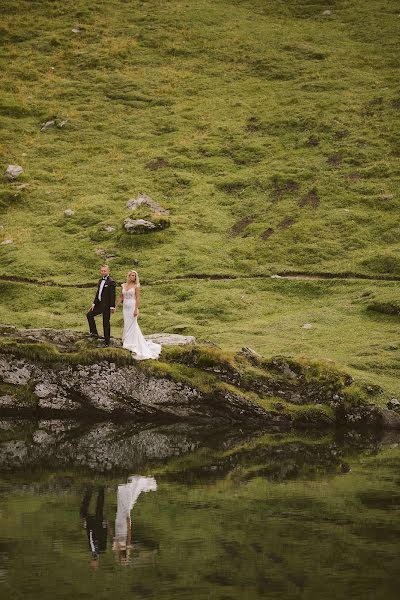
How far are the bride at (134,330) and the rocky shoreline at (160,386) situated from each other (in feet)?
2.16

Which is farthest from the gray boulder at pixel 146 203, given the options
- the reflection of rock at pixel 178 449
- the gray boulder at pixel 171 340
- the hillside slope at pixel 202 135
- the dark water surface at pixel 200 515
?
the dark water surface at pixel 200 515

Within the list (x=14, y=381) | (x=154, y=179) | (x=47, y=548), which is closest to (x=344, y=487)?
(x=47, y=548)

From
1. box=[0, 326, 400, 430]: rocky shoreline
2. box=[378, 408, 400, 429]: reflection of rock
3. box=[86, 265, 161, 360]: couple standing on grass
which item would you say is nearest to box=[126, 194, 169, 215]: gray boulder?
box=[86, 265, 161, 360]: couple standing on grass

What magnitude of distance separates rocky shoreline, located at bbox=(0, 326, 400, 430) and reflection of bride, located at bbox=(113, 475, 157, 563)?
Result: 1013 centimetres

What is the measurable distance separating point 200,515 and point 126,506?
233 cm

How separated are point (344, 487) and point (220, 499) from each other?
407cm

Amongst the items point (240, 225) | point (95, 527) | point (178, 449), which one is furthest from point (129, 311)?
point (240, 225)

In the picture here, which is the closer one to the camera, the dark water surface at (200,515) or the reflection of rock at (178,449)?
the dark water surface at (200,515)

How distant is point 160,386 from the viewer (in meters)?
36.7

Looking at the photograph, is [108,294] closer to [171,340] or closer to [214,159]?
[171,340]

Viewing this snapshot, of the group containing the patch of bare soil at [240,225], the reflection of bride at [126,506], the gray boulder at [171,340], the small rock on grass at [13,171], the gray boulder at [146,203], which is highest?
the reflection of bride at [126,506]

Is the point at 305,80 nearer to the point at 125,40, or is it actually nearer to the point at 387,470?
the point at 125,40

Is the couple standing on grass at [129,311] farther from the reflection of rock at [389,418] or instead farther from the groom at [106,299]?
the reflection of rock at [389,418]

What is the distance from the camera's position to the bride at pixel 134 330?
37.6m
